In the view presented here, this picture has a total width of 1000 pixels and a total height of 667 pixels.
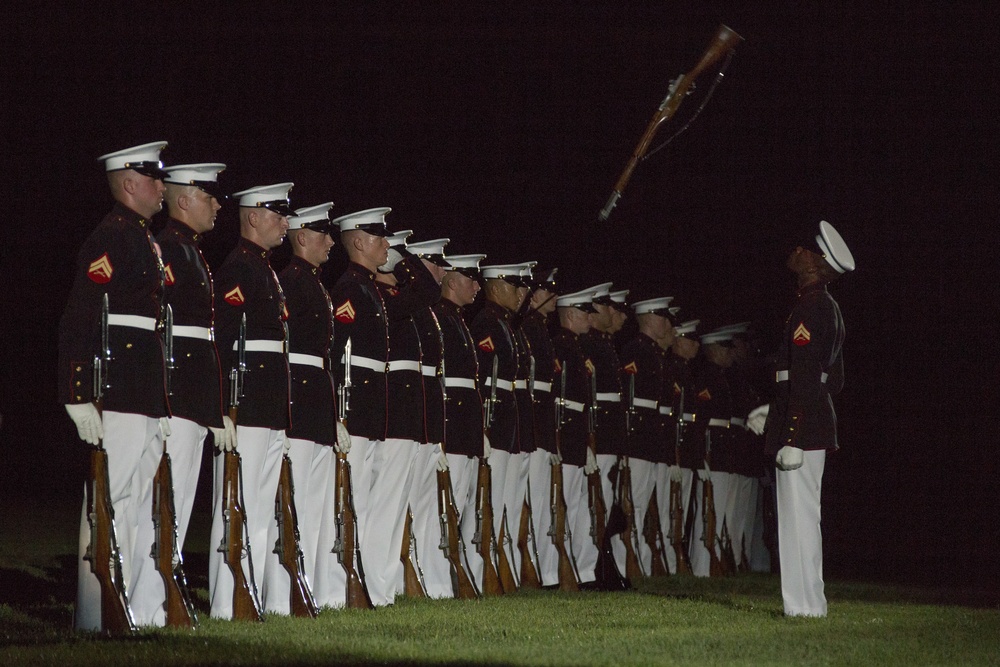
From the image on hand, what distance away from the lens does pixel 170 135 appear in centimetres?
1300

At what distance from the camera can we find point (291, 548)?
8.16 m

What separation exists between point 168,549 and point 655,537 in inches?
290

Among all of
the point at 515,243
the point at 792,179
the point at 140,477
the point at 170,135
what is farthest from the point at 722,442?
the point at 140,477

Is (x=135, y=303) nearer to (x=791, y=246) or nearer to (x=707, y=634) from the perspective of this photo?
(x=707, y=634)

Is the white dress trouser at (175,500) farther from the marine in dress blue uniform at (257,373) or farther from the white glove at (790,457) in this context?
the white glove at (790,457)

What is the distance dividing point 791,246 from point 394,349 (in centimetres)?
281

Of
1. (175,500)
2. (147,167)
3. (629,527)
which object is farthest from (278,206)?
(629,527)

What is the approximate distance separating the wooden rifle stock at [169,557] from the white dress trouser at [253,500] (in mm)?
682

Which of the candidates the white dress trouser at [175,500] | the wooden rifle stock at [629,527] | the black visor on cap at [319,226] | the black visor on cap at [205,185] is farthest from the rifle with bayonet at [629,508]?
the black visor on cap at [205,185]

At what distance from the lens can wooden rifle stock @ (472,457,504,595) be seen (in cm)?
1038

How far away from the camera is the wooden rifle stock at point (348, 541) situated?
343 inches

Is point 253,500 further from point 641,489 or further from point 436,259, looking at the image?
point 641,489

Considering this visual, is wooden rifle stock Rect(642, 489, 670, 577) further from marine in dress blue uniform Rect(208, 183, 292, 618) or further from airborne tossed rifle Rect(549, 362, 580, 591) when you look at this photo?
marine in dress blue uniform Rect(208, 183, 292, 618)

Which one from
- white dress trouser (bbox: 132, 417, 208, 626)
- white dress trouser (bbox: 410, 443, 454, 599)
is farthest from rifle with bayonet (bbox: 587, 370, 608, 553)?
white dress trouser (bbox: 132, 417, 208, 626)
